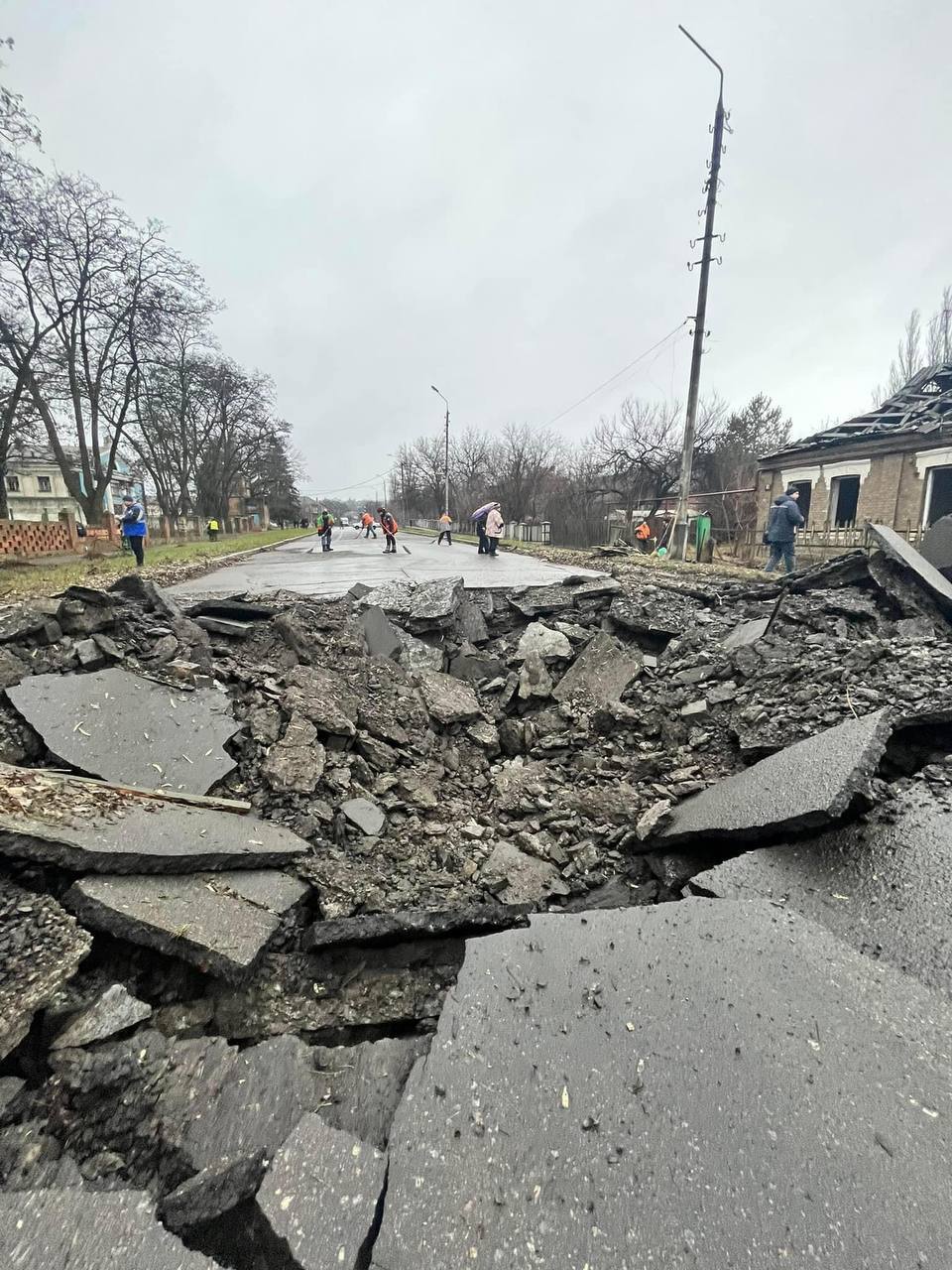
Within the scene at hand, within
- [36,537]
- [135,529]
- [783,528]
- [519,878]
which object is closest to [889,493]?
[783,528]

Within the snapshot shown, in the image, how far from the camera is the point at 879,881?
2.35 meters

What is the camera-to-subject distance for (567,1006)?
189cm

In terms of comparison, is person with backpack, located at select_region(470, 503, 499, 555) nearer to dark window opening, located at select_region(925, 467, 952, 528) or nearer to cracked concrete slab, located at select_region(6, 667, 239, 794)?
cracked concrete slab, located at select_region(6, 667, 239, 794)

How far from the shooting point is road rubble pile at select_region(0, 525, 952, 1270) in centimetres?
133

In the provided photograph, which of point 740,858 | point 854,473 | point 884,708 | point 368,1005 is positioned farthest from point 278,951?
point 854,473

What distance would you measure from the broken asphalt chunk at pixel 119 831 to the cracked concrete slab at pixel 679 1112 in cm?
129

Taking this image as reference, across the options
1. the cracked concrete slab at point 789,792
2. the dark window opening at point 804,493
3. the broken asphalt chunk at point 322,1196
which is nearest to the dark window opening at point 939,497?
the dark window opening at point 804,493

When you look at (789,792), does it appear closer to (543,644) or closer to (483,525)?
(543,644)

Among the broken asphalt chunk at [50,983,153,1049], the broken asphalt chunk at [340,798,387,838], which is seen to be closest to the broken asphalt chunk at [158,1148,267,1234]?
the broken asphalt chunk at [50,983,153,1049]

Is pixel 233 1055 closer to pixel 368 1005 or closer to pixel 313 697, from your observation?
pixel 368 1005

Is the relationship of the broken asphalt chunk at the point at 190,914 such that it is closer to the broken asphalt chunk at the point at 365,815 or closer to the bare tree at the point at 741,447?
the broken asphalt chunk at the point at 365,815

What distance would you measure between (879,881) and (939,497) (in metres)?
17.6

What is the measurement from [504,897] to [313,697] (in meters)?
2.10

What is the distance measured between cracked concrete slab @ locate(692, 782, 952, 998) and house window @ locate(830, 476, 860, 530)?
58.1ft
